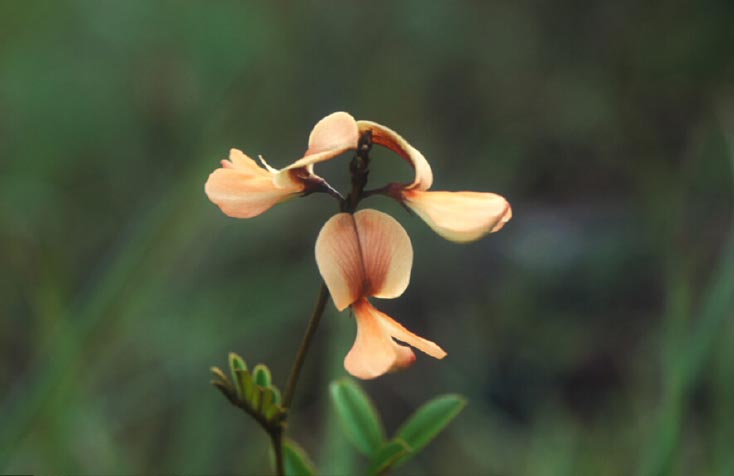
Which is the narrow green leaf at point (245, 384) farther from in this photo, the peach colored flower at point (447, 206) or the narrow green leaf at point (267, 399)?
the peach colored flower at point (447, 206)

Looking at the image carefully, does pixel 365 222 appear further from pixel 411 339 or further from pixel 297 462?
pixel 297 462

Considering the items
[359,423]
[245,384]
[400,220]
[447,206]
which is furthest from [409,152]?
[400,220]

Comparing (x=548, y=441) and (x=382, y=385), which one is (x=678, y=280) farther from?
(x=382, y=385)

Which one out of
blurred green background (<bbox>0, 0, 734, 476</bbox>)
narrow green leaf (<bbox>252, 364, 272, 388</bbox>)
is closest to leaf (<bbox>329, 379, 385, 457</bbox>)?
narrow green leaf (<bbox>252, 364, 272, 388</bbox>)

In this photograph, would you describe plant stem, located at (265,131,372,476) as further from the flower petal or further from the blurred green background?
the blurred green background

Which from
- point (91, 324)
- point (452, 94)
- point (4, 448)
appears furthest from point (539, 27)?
point (4, 448)

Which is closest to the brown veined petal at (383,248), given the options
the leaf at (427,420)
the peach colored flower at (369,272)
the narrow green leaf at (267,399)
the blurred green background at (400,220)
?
the peach colored flower at (369,272)
